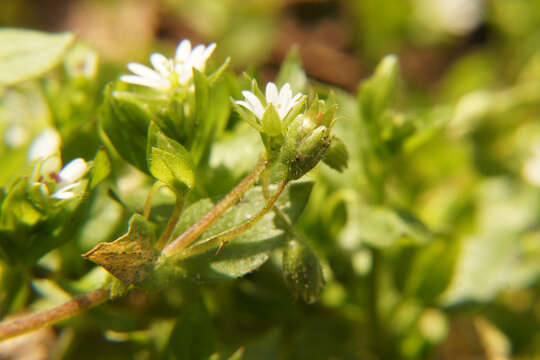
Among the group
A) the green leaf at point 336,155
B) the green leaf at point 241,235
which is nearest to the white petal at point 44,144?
the green leaf at point 241,235

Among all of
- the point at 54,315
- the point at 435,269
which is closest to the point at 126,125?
the point at 54,315

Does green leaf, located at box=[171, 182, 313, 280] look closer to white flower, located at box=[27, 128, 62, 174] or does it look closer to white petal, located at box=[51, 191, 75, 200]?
white petal, located at box=[51, 191, 75, 200]

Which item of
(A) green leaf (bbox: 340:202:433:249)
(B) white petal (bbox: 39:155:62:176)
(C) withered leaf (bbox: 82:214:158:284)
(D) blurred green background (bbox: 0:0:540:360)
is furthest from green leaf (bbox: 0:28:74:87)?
(A) green leaf (bbox: 340:202:433:249)

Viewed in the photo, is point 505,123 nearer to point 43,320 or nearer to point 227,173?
point 227,173

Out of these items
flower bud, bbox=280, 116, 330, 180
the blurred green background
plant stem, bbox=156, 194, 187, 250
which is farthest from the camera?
the blurred green background

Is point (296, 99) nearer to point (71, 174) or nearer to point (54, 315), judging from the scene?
point (71, 174)

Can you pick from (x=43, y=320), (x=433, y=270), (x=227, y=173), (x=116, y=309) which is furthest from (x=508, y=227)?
(x=43, y=320)

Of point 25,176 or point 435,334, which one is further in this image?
point 435,334
